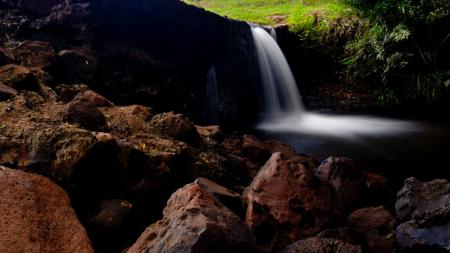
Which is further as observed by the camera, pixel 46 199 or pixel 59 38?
→ pixel 59 38

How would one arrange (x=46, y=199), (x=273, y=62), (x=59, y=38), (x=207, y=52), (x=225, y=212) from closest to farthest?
(x=225, y=212), (x=46, y=199), (x=59, y=38), (x=207, y=52), (x=273, y=62)

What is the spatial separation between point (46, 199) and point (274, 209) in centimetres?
198

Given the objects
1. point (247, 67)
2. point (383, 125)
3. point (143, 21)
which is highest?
point (143, 21)

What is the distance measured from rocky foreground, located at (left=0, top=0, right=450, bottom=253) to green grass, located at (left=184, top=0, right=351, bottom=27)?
7.85 m

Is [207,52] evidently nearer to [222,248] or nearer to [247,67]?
[247,67]

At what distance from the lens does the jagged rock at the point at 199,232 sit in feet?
8.11

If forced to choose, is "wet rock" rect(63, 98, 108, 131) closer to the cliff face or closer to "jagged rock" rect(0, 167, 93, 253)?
"jagged rock" rect(0, 167, 93, 253)

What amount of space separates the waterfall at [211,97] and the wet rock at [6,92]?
5.57 m

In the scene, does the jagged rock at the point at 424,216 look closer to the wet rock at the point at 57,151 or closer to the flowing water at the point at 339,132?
the wet rock at the point at 57,151

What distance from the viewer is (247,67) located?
37.4 feet

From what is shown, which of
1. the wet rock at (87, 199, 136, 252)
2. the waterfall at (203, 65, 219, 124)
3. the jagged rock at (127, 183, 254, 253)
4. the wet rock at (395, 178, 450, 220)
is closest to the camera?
the jagged rock at (127, 183, 254, 253)

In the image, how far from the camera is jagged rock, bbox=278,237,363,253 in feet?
9.27

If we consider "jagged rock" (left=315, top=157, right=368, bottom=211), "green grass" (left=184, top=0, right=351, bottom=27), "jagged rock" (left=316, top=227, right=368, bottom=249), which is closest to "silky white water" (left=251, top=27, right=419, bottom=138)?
"green grass" (left=184, top=0, right=351, bottom=27)

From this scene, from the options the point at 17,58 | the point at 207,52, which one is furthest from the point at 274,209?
the point at 207,52
